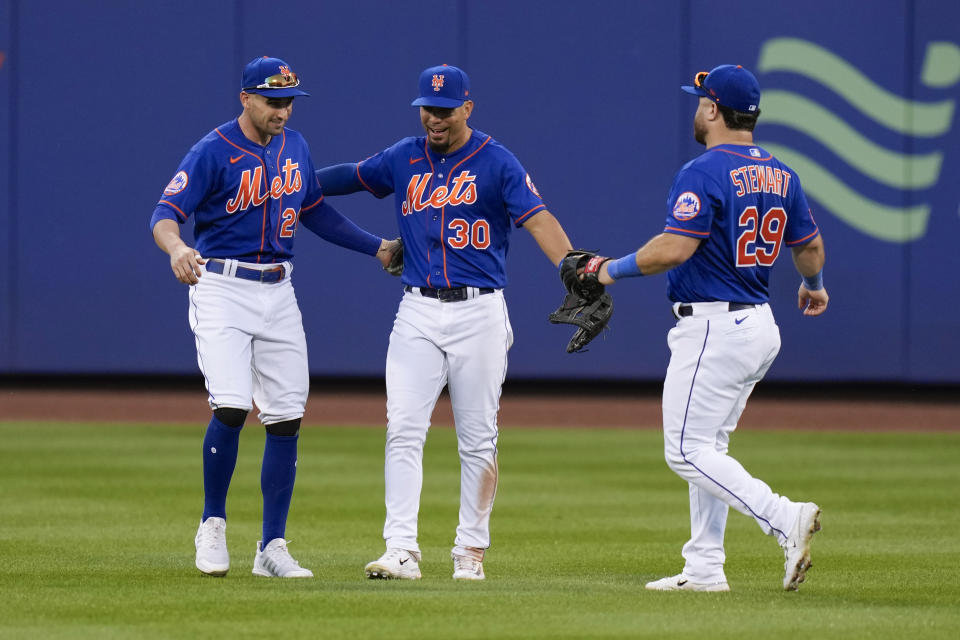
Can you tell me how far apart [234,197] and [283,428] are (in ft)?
3.29

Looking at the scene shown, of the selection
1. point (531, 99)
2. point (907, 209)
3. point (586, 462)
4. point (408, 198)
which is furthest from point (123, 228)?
point (408, 198)

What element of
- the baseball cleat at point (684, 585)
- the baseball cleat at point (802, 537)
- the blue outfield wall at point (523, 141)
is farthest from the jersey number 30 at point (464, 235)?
the blue outfield wall at point (523, 141)

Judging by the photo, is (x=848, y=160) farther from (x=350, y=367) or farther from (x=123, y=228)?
(x=123, y=228)

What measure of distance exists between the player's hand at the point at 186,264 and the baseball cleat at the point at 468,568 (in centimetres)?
164

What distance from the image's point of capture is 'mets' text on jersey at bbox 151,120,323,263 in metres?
6.24

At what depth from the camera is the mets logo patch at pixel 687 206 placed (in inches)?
226

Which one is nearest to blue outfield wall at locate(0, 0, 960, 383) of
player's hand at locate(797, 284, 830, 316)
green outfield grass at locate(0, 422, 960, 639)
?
green outfield grass at locate(0, 422, 960, 639)

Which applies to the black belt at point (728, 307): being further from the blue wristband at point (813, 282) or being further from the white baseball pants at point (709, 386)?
the blue wristband at point (813, 282)

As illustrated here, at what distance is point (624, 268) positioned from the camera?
19.4 feet

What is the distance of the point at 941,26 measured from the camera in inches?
623

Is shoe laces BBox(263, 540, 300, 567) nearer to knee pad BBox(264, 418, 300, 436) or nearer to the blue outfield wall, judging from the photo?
knee pad BBox(264, 418, 300, 436)

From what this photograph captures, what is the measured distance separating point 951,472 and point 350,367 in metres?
7.27

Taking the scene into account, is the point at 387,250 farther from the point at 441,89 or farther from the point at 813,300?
the point at 813,300

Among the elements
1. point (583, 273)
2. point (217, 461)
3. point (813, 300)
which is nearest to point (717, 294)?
point (583, 273)
